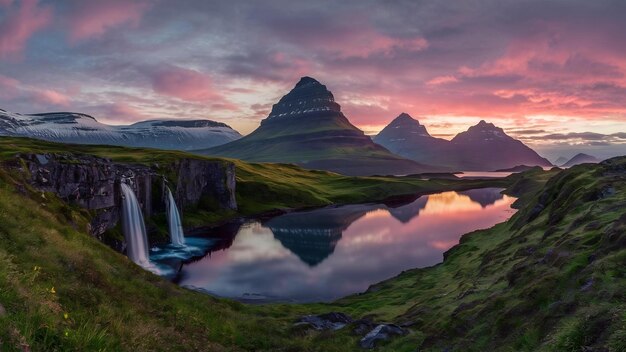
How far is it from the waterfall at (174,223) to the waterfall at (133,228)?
13.5 m

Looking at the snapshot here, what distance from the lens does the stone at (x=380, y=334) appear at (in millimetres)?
27562

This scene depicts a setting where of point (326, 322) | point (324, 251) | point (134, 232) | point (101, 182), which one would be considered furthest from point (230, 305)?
point (324, 251)

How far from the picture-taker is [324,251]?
94.2 metres

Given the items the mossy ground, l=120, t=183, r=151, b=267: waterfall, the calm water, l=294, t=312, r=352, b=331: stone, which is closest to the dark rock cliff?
l=120, t=183, r=151, b=267: waterfall

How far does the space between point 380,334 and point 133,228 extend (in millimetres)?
69778

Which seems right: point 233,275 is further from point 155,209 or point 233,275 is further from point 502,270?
point 502,270

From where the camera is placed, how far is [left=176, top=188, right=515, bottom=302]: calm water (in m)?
67.5

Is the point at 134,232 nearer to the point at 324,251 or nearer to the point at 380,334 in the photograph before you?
the point at 324,251

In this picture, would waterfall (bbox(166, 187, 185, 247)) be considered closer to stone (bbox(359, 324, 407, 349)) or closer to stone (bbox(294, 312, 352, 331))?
Result: stone (bbox(294, 312, 352, 331))

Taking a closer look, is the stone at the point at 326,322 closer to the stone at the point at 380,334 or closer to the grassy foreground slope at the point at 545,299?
the stone at the point at 380,334

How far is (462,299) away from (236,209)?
120m

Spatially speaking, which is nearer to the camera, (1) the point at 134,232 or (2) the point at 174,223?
(1) the point at 134,232

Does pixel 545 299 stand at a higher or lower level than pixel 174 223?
higher

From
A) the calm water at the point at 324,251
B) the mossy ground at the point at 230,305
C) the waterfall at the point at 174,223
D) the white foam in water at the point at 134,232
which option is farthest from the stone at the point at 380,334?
the waterfall at the point at 174,223
